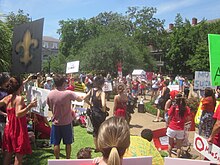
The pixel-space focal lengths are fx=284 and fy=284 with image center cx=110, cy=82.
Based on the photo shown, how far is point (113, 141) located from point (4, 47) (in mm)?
4904

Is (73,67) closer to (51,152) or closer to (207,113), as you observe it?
(51,152)

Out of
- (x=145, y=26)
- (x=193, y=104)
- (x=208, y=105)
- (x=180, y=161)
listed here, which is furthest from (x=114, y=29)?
(x=180, y=161)

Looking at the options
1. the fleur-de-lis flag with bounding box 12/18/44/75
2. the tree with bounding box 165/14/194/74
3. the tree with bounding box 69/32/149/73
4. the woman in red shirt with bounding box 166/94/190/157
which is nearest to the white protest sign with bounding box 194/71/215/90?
the woman in red shirt with bounding box 166/94/190/157

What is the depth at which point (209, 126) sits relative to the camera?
670cm

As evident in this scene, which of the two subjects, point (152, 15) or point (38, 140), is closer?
point (38, 140)

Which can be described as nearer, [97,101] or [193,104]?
[97,101]

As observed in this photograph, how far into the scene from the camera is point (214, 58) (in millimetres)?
4020

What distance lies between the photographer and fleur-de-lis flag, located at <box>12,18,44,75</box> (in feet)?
15.2

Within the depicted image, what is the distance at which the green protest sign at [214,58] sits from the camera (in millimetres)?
4000

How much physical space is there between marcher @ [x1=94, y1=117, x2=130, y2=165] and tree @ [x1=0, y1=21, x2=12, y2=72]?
474 centimetres

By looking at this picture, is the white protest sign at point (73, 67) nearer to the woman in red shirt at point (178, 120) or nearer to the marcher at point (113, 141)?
the woman in red shirt at point (178, 120)

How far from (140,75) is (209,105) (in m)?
17.0

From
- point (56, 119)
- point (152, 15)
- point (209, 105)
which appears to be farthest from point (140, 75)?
point (152, 15)

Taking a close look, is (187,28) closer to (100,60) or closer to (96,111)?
(100,60)
